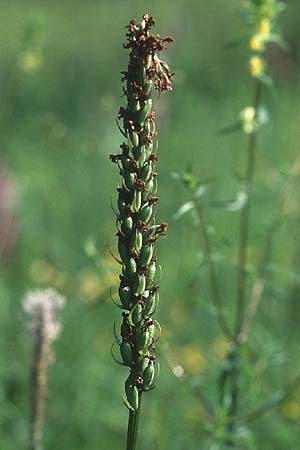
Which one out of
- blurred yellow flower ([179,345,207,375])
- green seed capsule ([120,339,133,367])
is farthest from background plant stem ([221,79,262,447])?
blurred yellow flower ([179,345,207,375])

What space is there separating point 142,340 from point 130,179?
393 millimetres

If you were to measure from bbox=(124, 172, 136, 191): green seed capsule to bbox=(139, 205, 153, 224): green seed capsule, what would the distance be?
6cm

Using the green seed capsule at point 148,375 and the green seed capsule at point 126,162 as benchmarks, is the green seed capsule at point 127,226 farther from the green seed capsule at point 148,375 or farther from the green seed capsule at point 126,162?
the green seed capsule at point 148,375

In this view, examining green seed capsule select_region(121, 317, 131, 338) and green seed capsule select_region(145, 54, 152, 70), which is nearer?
green seed capsule select_region(145, 54, 152, 70)

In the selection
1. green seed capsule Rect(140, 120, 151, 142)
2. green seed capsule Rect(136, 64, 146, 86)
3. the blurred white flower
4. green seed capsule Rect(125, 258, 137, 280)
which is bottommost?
green seed capsule Rect(125, 258, 137, 280)

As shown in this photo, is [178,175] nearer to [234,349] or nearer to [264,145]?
[234,349]

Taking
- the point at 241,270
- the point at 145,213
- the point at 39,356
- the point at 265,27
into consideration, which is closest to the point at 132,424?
the point at 145,213

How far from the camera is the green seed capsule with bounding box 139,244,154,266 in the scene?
2.01m

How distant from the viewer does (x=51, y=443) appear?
434cm

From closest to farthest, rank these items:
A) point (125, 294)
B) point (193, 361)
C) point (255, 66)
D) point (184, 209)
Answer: point (125, 294) < point (184, 209) < point (255, 66) < point (193, 361)

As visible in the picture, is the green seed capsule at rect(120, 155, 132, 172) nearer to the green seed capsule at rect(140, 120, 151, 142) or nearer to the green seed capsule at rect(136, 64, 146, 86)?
the green seed capsule at rect(140, 120, 151, 142)

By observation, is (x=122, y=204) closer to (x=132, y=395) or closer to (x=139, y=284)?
(x=139, y=284)

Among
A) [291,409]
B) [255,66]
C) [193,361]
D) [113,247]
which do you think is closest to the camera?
[255,66]

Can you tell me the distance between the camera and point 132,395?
2.10m
